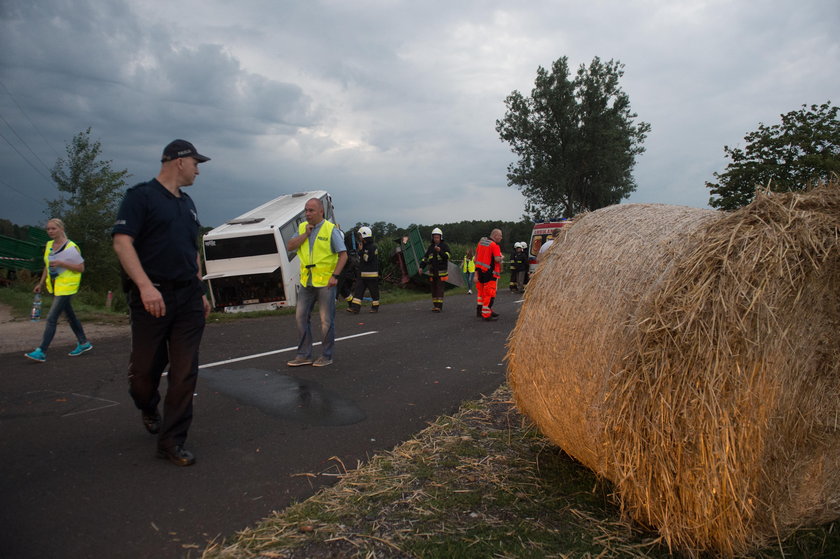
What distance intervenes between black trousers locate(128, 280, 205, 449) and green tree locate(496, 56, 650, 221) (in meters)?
43.0

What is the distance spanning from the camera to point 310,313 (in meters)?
6.76

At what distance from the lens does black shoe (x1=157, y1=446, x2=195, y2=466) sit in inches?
146

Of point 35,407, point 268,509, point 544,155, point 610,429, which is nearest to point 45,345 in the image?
point 35,407

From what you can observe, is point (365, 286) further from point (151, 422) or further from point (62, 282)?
point (151, 422)

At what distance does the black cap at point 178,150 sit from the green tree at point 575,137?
42.7 meters

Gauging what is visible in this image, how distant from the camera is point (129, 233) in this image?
350 centimetres

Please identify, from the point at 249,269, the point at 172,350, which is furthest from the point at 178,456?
the point at 249,269

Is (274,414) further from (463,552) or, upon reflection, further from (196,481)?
(463,552)

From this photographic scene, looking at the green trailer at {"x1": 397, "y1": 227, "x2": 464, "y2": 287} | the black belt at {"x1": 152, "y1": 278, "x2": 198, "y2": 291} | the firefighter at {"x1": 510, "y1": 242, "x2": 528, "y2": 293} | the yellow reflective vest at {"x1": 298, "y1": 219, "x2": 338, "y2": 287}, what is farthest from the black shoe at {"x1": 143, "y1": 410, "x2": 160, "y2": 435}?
the green trailer at {"x1": 397, "y1": 227, "x2": 464, "y2": 287}

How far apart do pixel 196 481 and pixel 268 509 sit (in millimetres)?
699

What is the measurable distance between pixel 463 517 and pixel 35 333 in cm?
968

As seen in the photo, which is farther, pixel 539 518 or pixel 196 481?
pixel 196 481

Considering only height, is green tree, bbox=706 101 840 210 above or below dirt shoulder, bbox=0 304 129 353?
above

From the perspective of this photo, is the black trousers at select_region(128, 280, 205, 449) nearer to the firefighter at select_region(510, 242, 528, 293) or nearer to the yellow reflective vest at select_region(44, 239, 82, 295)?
the yellow reflective vest at select_region(44, 239, 82, 295)
